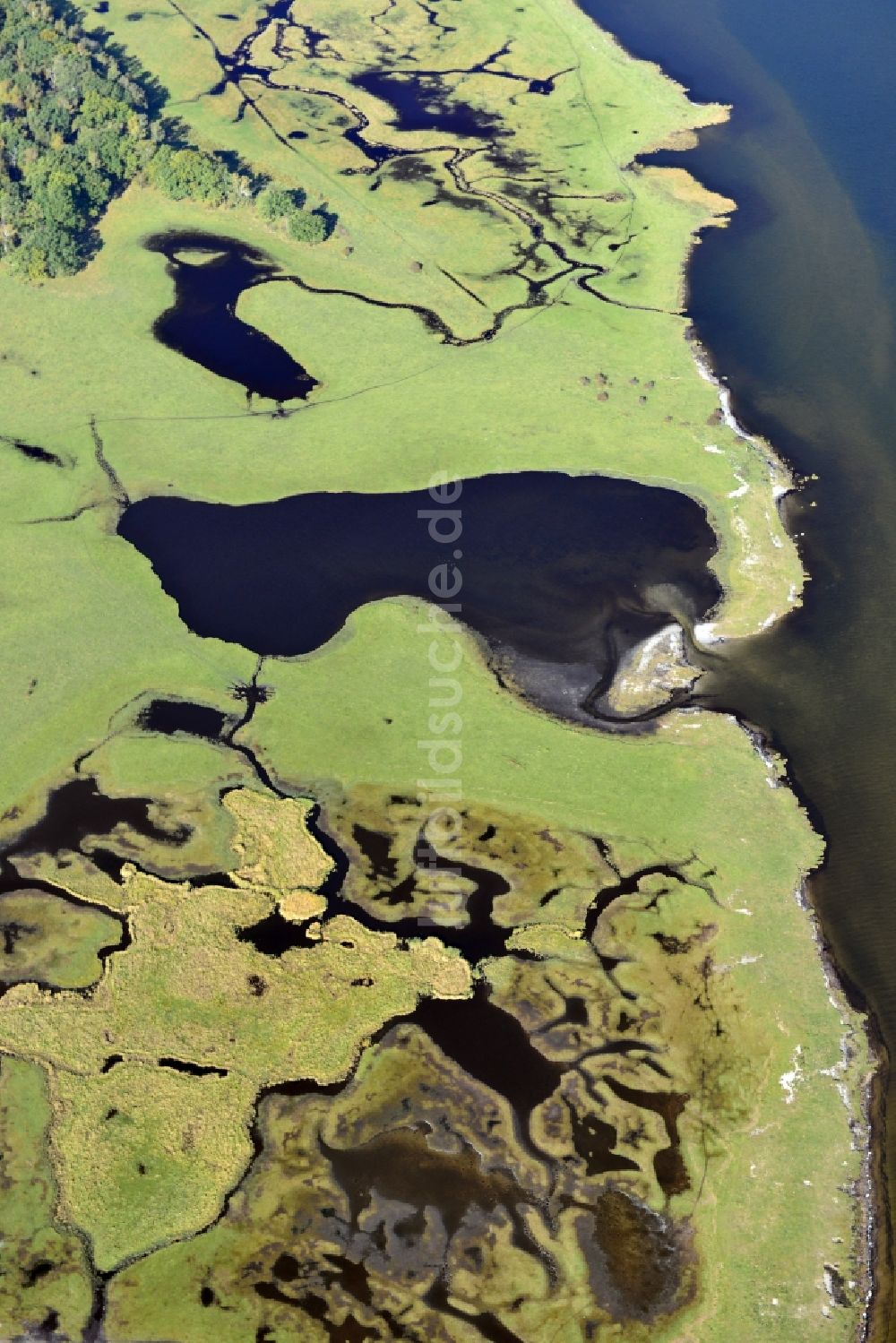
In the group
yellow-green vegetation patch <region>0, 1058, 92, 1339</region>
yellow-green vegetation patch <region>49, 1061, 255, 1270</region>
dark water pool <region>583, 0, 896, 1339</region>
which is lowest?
yellow-green vegetation patch <region>0, 1058, 92, 1339</region>

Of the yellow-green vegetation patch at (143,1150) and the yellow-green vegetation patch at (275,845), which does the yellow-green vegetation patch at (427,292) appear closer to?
the yellow-green vegetation patch at (275,845)

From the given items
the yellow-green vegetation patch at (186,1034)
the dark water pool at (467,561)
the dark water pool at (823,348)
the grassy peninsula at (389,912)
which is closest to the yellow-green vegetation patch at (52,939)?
the grassy peninsula at (389,912)

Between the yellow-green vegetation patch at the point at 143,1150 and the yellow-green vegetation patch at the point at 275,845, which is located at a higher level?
the yellow-green vegetation patch at the point at 275,845

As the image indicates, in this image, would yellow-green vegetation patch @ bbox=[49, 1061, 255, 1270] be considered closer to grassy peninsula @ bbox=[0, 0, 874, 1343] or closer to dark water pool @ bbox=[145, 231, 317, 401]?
grassy peninsula @ bbox=[0, 0, 874, 1343]

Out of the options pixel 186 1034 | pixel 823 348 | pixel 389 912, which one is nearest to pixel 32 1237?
pixel 186 1034

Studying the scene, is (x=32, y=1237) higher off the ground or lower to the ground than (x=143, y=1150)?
lower

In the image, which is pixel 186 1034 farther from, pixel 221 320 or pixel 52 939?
pixel 221 320

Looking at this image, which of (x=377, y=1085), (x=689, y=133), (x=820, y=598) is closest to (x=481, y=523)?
(x=820, y=598)

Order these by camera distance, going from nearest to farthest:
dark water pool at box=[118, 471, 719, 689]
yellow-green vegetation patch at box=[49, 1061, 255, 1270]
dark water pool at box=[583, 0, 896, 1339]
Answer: yellow-green vegetation patch at box=[49, 1061, 255, 1270] → dark water pool at box=[583, 0, 896, 1339] → dark water pool at box=[118, 471, 719, 689]

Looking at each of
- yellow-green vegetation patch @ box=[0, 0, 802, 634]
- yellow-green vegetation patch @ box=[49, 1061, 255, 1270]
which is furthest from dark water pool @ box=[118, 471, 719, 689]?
yellow-green vegetation patch @ box=[49, 1061, 255, 1270]
